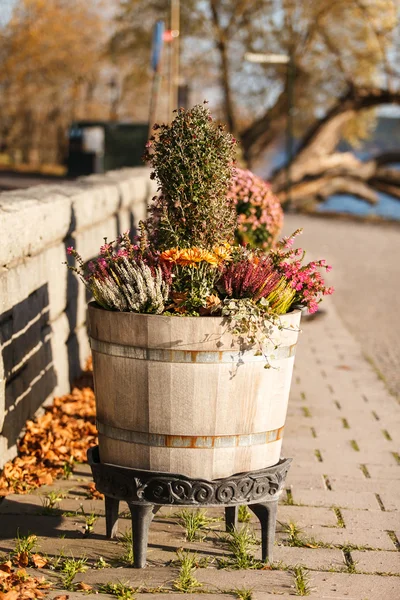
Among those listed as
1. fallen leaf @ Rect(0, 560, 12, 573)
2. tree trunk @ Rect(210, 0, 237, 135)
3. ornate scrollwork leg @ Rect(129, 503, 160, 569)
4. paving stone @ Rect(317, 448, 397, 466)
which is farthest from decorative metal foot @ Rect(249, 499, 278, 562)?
tree trunk @ Rect(210, 0, 237, 135)

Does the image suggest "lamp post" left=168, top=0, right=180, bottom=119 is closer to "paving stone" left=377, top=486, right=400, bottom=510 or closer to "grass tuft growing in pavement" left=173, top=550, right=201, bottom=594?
"paving stone" left=377, top=486, right=400, bottom=510

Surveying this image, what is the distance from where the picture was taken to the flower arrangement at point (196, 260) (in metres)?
4.05

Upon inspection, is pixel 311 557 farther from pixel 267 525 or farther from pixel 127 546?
pixel 127 546

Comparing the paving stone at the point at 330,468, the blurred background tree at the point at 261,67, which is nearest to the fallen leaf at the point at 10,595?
the paving stone at the point at 330,468

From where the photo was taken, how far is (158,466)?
13.3ft

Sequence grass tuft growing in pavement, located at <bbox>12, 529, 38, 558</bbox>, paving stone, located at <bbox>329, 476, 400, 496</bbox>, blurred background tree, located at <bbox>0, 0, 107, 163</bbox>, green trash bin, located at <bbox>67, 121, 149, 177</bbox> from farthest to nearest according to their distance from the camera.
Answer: blurred background tree, located at <bbox>0, 0, 107, 163</bbox>, green trash bin, located at <bbox>67, 121, 149, 177</bbox>, paving stone, located at <bbox>329, 476, 400, 496</bbox>, grass tuft growing in pavement, located at <bbox>12, 529, 38, 558</bbox>

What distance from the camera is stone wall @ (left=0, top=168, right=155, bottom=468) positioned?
200 inches

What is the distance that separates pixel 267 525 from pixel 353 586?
0.44 metres

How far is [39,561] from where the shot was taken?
4070 millimetres

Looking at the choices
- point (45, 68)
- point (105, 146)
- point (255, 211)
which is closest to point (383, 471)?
point (255, 211)

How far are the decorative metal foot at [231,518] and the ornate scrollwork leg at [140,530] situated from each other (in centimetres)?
56

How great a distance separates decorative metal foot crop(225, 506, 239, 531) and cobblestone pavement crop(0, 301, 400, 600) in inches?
2.1

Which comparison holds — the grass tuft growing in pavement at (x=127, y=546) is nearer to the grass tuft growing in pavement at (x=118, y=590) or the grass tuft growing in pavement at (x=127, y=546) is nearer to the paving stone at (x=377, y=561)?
the grass tuft growing in pavement at (x=118, y=590)

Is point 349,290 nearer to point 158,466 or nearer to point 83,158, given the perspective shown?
point 158,466
